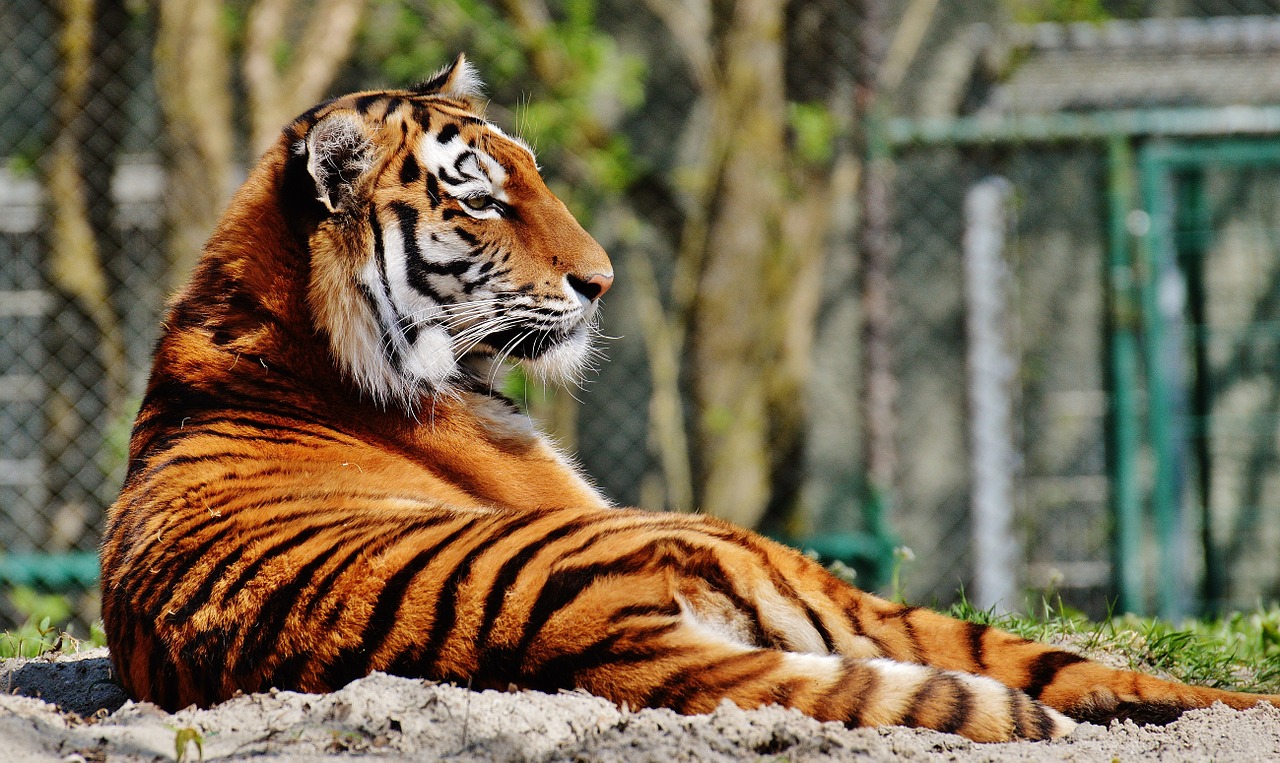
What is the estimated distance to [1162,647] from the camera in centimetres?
318

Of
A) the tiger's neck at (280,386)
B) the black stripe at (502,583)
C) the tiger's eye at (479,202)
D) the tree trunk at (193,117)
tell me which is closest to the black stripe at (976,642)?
the black stripe at (502,583)

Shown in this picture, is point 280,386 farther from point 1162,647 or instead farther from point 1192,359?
point 1192,359

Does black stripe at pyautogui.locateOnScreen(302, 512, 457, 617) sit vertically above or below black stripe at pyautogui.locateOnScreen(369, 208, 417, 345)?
below

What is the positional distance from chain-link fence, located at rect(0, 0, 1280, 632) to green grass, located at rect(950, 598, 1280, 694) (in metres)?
2.66

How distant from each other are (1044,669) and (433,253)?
1.66 m

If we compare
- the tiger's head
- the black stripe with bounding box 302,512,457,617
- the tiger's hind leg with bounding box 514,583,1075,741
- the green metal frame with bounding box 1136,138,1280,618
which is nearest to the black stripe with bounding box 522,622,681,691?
the tiger's hind leg with bounding box 514,583,1075,741

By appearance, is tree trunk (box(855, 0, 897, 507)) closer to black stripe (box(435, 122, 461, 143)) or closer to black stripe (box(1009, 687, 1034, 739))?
black stripe (box(435, 122, 461, 143))

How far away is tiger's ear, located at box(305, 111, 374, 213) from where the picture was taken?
2.89 m

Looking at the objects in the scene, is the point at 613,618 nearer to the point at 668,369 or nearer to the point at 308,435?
the point at 308,435

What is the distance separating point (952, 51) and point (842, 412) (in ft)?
8.31

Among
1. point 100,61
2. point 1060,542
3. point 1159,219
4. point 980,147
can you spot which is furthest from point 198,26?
point 1060,542

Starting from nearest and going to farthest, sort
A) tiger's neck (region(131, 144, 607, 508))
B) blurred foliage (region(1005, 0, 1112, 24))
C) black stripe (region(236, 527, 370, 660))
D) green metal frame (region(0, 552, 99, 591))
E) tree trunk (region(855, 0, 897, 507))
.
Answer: black stripe (region(236, 527, 370, 660)) → tiger's neck (region(131, 144, 607, 508)) → green metal frame (region(0, 552, 99, 591)) → tree trunk (region(855, 0, 897, 507)) → blurred foliage (region(1005, 0, 1112, 24))

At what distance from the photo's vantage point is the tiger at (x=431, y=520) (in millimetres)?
1994

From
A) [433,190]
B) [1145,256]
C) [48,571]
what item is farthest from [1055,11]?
[48,571]
